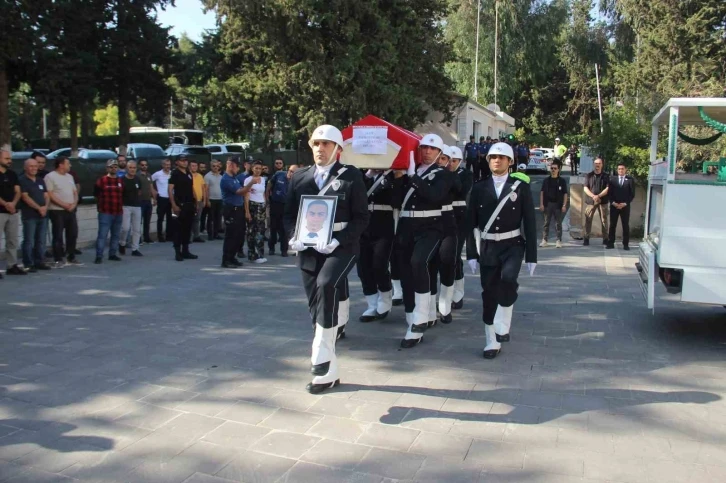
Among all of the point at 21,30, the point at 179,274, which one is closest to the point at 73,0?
the point at 21,30

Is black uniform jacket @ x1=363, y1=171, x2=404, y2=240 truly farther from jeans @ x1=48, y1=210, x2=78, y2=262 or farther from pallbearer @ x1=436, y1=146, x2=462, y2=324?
jeans @ x1=48, y1=210, x2=78, y2=262

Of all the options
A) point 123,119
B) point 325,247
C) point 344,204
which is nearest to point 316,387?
point 325,247

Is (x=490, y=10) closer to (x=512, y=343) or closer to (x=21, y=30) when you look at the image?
(x=21, y=30)

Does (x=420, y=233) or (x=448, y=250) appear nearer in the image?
(x=420, y=233)

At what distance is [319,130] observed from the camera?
5.57 m

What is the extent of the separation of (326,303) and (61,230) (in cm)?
759

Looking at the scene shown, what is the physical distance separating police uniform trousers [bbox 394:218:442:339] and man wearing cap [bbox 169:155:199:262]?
6397 mm

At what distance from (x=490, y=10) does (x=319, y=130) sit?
49.4 metres

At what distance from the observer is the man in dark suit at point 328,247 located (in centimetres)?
548

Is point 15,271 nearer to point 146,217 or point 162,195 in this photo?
point 146,217

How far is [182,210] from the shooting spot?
12.4 meters

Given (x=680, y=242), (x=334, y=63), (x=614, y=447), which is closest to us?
(x=614, y=447)

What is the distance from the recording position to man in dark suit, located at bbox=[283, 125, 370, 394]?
216 inches

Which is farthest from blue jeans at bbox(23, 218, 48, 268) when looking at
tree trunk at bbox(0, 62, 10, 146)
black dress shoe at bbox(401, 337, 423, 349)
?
tree trunk at bbox(0, 62, 10, 146)
